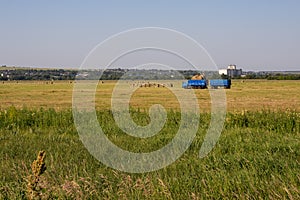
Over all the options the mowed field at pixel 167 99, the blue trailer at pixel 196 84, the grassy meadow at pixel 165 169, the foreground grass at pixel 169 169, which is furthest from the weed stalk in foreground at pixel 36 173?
the blue trailer at pixel 196 84

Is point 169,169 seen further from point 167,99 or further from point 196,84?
point 196,84

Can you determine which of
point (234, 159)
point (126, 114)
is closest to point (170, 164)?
point (234, 159)

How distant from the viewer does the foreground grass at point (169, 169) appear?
5137mm

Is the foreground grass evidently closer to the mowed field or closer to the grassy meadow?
the grassy meadow

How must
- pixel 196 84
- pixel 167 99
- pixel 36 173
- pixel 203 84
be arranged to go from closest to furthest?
pixel 36 173 < pixel 167 99 < pixel 203 84 < pixel 196 84

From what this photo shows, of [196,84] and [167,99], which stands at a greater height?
[196,84]

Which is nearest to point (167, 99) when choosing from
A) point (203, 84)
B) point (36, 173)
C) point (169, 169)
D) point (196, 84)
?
point (203, 84)

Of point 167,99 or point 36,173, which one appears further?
point 167,99

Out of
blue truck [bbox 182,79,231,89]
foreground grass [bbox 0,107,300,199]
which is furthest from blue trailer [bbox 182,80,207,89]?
foreground grass [bbox 0,107,300,199]

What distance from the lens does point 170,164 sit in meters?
7.17

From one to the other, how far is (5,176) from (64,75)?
512ft

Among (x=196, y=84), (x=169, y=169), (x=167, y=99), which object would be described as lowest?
(x=167, y=99)

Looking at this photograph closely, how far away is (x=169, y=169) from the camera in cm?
677

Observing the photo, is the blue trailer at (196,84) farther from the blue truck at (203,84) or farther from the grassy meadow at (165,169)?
the grassy meadow at (165,169)
